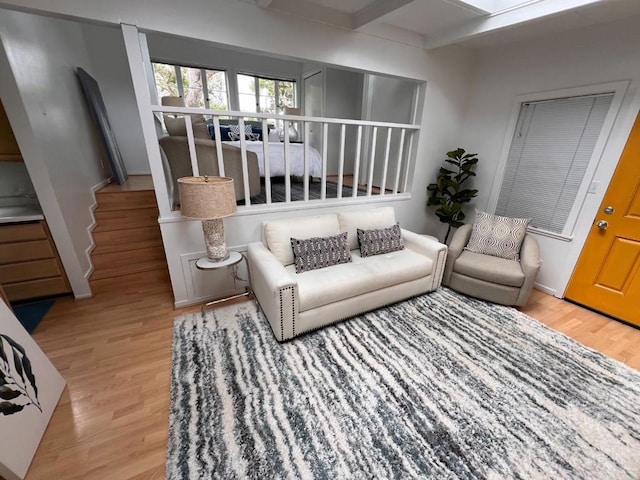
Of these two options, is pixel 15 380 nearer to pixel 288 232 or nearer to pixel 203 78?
pixel 288 232

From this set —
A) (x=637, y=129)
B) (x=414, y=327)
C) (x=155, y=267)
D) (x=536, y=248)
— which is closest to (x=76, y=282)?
(x=155, y=267)

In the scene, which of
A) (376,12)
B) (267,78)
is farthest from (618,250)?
(267,78)

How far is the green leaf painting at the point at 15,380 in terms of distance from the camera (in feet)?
3.83

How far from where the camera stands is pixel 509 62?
2.80 metres

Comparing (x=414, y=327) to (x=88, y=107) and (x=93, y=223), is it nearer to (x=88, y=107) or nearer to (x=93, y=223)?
(x=93, y=223)

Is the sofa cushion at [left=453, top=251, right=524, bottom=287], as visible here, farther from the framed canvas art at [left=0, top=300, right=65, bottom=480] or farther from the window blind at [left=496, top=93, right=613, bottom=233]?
the framed canvas art at [left=0, top=300, right=65, bottom=480]

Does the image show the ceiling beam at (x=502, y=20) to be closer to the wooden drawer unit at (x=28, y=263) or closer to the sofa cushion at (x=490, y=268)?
the sofa cushion at (x=490, y=268)

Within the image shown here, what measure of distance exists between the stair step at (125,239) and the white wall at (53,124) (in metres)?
0.12

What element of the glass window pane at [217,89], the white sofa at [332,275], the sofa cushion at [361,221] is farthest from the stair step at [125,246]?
the glass window pane at [217,89]

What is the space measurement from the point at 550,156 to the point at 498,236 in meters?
0.98

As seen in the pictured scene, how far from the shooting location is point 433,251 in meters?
2.49

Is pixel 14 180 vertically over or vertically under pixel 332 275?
over

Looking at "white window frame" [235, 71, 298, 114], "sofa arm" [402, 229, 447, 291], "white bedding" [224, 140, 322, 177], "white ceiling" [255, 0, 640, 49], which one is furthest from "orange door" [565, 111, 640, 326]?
"white window frame" [235, 71, 298, 114]

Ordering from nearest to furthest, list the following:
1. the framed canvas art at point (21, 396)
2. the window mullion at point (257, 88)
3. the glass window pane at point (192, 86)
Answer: the framed canvas art at point (21, 396) < the glass window pane at point (192, 86) < the window mullion at point (257, 88)
